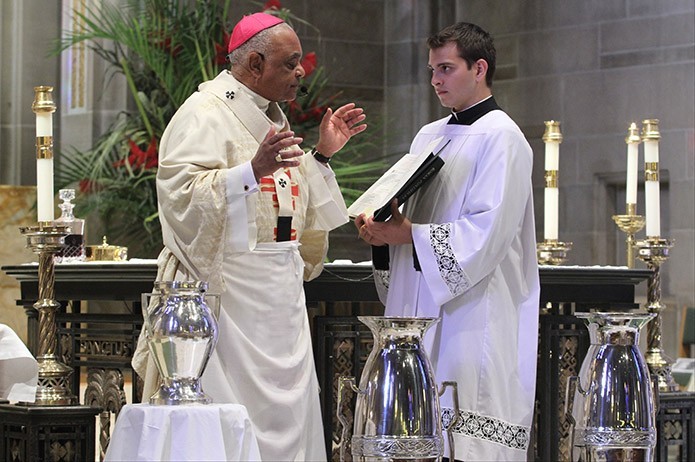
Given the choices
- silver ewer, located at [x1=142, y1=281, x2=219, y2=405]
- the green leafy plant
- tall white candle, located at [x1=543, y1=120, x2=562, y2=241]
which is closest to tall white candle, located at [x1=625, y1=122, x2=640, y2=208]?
tall white candle, located at [x1=543, y1=120, x2=562, y2=241]

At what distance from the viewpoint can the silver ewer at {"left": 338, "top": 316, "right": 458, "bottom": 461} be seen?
340 centimetres

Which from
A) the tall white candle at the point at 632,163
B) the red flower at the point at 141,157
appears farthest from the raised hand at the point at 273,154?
the red flower at the point at 141,157

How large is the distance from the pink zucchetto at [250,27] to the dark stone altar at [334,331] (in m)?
0.97

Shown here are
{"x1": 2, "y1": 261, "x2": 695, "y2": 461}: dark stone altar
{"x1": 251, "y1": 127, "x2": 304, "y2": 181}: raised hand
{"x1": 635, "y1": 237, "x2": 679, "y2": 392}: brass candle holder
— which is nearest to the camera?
{"x1": 251, "y1": 127, "x2": 304, "y2": 181}: raised hand

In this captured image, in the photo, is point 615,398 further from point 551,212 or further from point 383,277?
point 551,212

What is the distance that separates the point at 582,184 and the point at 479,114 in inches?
257

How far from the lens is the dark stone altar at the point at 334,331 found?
18.4ft

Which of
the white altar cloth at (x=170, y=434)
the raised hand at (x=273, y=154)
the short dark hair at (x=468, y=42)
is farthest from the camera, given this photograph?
the short dark hair at (x=468, y=42)

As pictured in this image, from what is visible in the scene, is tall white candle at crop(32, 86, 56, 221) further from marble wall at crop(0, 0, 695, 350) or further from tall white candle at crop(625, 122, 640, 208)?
marble wall at crop(0, 0, 695, 350)

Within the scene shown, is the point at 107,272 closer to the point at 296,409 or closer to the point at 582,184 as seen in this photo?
the point at 296,409

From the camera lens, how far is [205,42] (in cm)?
1002

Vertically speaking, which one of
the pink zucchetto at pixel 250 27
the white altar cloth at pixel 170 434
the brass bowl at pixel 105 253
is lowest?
the white altar cloth at pixel 170 434

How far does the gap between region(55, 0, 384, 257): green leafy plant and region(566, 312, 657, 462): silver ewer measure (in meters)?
5.89

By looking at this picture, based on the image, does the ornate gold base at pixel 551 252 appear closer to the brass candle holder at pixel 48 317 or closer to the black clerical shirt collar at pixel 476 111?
the black clerical shirt collar at pixel 476 111
